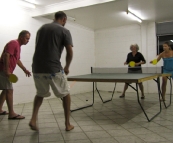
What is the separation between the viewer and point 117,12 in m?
5.13

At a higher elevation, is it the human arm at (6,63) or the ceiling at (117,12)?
the ceiling at (117,12)

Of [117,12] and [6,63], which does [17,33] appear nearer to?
[6,63]

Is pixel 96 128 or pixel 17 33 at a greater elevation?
pixel 17 33

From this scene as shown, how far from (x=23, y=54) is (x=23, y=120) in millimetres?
2027

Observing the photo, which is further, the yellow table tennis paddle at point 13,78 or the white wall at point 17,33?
the white wall at point 17,33

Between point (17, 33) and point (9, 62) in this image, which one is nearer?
point (9, 62)

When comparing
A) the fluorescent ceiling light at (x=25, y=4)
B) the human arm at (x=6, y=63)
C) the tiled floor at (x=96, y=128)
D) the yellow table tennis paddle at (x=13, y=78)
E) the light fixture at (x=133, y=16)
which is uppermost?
the fluorescent ceiling light at (x=25, y=4)

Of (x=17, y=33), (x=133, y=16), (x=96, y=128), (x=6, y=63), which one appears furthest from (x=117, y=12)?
(x=96, y=128)

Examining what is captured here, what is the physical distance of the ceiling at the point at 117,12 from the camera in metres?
4.43

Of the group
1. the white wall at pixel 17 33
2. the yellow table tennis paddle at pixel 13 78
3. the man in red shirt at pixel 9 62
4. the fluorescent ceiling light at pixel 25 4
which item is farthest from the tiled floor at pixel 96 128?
the fluorescent ceiling light at pixel 25 4

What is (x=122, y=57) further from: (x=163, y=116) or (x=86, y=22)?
(x=163, y=116)

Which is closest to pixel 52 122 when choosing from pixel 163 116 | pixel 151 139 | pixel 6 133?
pixel 6 133

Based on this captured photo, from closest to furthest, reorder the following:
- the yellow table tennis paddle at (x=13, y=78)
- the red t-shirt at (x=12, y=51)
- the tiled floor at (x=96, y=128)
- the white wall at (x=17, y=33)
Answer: the tiled floor at (x=96, y=128)
the yellow table tennis paddle at (x=13, y=78)
the red t-shirt at (x=12, y=51)
the white wall at (x=17, y=33)

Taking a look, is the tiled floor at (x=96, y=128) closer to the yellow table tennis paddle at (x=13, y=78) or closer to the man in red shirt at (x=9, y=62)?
the man in red shirt at (x=9, y=62)
